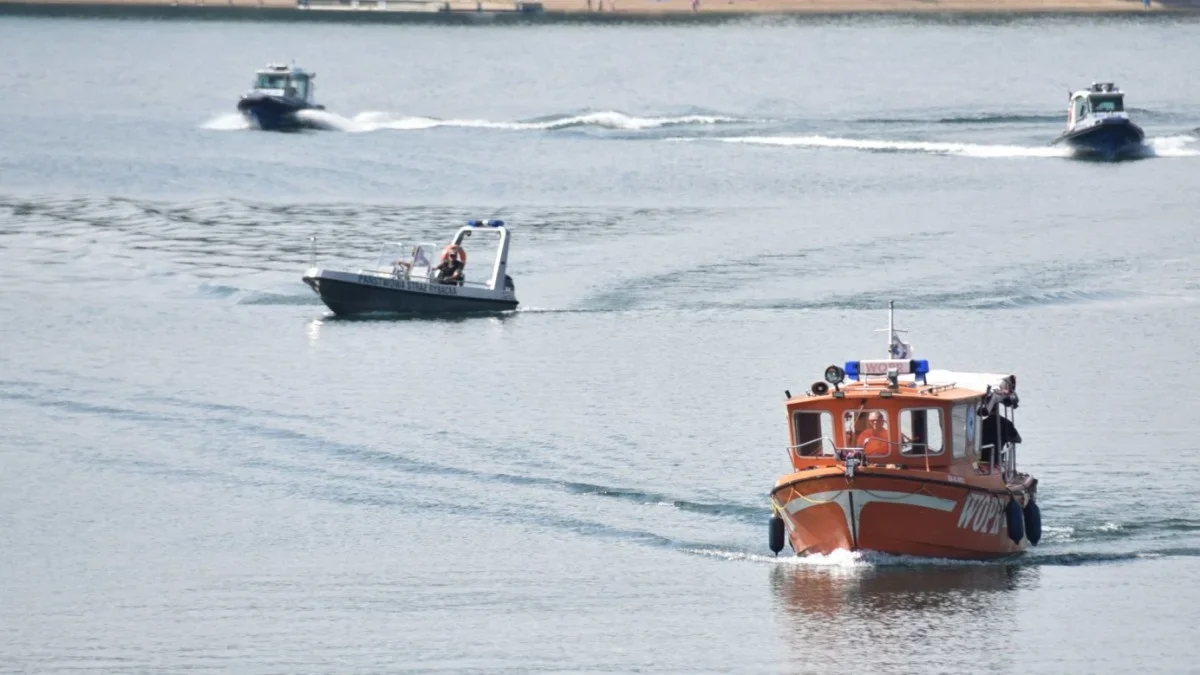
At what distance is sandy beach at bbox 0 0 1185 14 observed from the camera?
18538 centimetres

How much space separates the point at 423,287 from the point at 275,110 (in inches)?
2170

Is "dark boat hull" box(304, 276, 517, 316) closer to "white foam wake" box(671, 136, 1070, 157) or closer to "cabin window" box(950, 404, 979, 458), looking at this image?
"cabin window" box(950, 404, 979, 458)

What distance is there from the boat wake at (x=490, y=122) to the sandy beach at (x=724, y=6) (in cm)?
6969

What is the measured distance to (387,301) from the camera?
62031 mm

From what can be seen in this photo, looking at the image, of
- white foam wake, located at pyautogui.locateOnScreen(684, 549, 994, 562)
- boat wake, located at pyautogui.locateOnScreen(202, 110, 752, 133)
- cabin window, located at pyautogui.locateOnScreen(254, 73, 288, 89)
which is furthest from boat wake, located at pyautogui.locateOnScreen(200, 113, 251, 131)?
white foam wake, located at pyautogui.locateOnScreen(684, 549, 994, 562)

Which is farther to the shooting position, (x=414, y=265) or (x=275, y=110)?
(x=275, y=110)

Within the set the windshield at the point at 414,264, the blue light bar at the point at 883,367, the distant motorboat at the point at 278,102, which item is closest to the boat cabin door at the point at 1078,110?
the distant motorboat at the point at 278,102

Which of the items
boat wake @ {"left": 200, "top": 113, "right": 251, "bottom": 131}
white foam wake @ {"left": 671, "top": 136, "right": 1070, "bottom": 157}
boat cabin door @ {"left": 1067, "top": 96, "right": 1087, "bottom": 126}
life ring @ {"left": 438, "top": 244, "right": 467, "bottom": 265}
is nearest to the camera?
life ring @ {"left": 438, "top": 244, "right": 467, "bottom": 265}

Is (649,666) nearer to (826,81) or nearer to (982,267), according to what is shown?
(982,267)

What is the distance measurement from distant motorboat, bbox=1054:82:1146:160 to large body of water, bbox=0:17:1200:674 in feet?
5.75

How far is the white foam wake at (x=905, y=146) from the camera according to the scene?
10000cm

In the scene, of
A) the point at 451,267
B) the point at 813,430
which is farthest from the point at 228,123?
the point at 813,430

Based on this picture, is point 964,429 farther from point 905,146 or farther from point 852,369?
point 905,146

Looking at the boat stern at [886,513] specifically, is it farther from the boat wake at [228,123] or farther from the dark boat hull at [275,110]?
the boat wake at [228,123]
